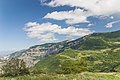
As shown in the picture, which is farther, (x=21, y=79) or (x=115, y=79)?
(x=115, y=79)

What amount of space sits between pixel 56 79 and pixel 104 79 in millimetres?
8001

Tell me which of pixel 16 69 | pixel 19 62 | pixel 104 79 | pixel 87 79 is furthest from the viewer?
pixel 19 62

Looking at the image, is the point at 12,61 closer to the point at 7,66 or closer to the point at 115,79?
the point at 7,66

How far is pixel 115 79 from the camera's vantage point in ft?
116

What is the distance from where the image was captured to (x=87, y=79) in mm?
29531

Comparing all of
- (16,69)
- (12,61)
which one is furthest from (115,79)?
(12,61)

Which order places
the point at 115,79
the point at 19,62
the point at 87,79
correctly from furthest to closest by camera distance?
the point at 19,62 → the point at 115,79 → the point at 87,79

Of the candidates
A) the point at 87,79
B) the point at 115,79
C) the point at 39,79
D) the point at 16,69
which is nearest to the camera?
the point at 39,79

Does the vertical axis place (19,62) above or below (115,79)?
above

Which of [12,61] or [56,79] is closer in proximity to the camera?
[56,79]

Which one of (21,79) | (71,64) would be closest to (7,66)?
(21,79)

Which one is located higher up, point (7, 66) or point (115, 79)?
point (7, 66)

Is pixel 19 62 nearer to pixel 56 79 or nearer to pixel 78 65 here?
pixel 56 79

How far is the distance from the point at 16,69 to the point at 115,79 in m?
23.7
